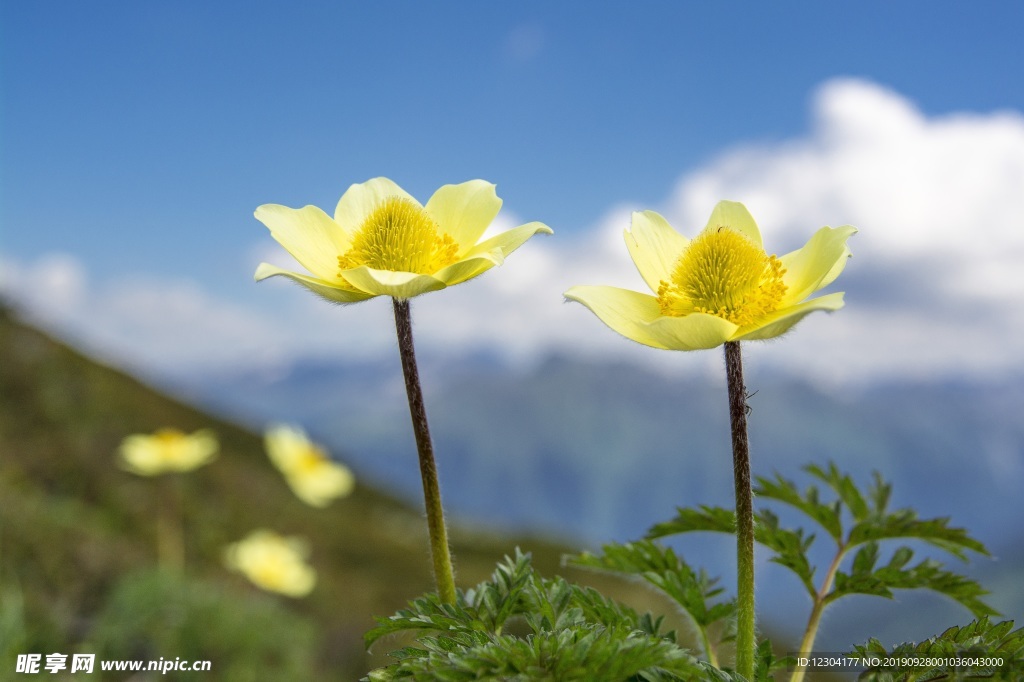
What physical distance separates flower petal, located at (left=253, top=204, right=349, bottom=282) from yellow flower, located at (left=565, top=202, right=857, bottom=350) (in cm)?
78

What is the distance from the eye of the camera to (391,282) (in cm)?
199

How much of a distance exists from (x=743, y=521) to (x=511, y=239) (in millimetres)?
943

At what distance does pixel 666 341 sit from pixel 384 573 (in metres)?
24.0

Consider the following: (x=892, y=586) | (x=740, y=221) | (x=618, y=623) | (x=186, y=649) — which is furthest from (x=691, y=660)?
(x=186, y=649)

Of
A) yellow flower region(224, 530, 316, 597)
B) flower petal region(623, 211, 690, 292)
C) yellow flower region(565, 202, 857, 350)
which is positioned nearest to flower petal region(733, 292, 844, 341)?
yellow flower region(565, 202, 857, 350)

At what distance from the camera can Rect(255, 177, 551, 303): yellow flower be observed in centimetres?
225

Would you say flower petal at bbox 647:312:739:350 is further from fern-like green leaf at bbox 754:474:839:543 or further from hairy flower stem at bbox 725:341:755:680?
fern-like green leaf at bbox 754:474:839:543

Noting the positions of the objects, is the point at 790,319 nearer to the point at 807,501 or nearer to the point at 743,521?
the point at 743,521

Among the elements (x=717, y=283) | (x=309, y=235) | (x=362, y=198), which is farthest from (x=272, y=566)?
(x=717, y=283)

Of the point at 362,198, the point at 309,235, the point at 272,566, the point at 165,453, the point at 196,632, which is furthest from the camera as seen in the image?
the point at 272,566

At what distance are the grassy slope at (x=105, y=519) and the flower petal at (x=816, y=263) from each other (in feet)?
25.9

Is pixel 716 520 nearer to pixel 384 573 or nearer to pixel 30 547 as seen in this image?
pixel 30 547

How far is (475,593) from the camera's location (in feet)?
7.13

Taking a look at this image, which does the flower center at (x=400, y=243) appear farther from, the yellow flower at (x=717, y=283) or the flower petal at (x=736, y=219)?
the flower petal at (x=736, y=219)
